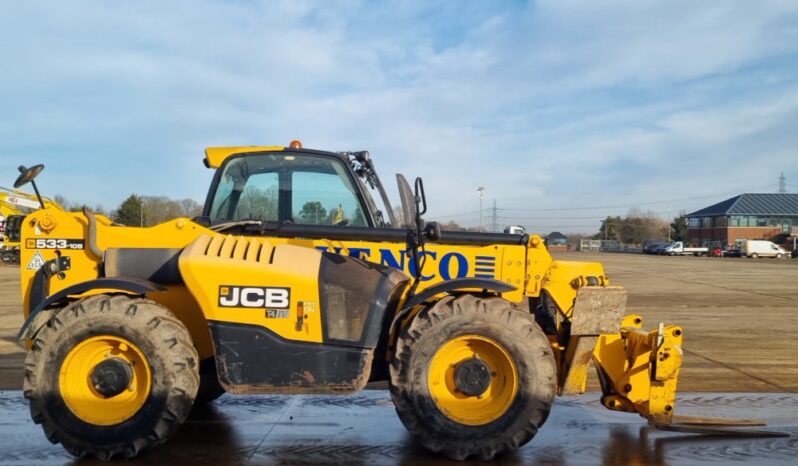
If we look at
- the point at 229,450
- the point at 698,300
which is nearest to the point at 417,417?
the point at 229,450

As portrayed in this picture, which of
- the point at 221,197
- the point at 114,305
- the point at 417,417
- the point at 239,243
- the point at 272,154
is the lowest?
the point at 417,417

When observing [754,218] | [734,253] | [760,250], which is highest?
[754,218]

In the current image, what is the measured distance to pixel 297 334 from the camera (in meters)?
4.38

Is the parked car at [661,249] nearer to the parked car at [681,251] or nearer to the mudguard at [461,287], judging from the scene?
the parked car at [681,251]

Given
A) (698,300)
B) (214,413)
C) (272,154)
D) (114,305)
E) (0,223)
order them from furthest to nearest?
(0,223) → (698,300) → (214,413) → (272,154) → (114,305)

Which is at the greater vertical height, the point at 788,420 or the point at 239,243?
the point at 239,243

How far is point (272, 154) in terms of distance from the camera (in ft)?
17.7

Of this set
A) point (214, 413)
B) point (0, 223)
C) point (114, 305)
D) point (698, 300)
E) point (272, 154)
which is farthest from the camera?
point (0, 223)

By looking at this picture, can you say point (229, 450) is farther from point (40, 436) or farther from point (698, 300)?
point (698, 300)

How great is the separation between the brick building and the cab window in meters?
82.1

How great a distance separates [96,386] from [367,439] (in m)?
2.03

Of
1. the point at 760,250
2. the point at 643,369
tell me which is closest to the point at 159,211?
the point at 643,369

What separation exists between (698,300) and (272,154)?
50.2ft

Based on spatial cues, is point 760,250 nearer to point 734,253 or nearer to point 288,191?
point 734,253
